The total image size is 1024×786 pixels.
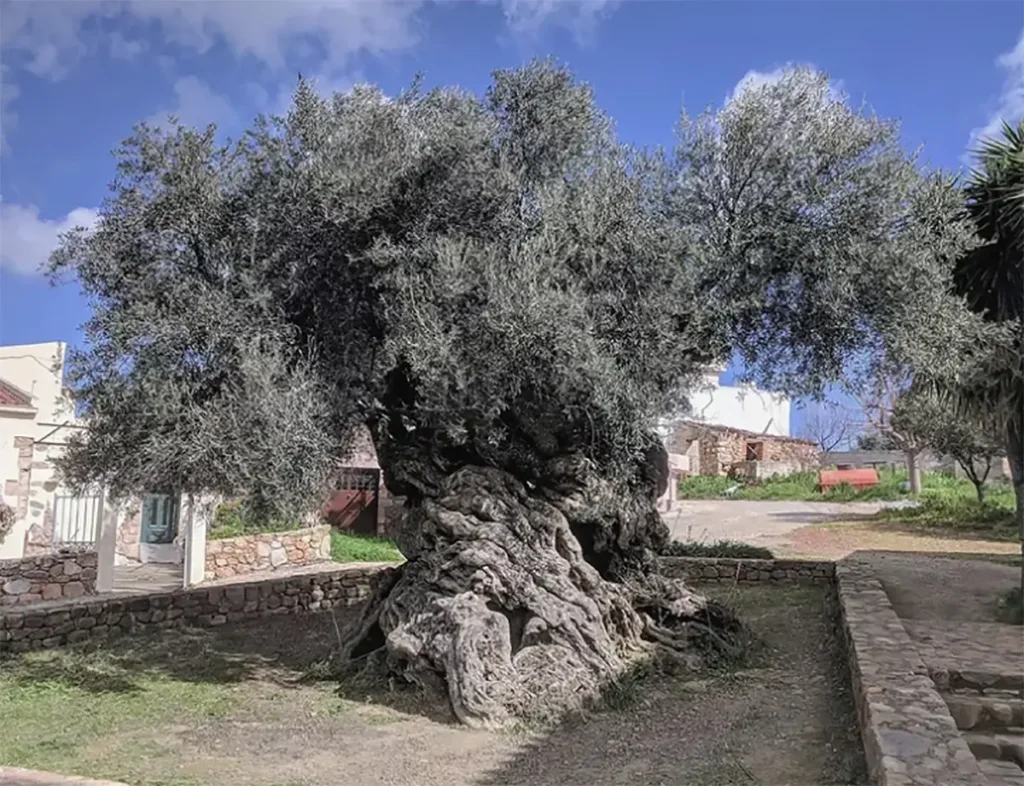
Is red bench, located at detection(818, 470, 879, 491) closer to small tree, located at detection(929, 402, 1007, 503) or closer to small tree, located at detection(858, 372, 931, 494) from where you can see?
small tree, located at detection(858, 372, 931, 494)

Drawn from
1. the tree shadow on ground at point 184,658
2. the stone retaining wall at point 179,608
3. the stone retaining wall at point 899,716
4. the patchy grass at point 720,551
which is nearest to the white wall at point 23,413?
the stone retaining wall at point 179,608

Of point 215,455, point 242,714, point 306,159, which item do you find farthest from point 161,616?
point 306,159

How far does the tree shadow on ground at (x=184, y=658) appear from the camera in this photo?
906 cm

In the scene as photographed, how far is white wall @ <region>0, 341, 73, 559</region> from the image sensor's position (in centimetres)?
1438

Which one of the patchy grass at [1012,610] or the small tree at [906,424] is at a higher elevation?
the small tree at [906,424]

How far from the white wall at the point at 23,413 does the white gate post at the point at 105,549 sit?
7.98 ft

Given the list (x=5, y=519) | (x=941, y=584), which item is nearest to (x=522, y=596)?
(x=941, y=584)

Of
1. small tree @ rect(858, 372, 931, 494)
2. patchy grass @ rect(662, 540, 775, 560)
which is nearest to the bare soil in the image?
patchy grass @ rect(662, 540, 775, 560)

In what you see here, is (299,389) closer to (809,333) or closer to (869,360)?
(809,333)

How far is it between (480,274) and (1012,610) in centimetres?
927

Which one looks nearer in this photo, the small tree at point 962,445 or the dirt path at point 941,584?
the dirt path at point 941,584

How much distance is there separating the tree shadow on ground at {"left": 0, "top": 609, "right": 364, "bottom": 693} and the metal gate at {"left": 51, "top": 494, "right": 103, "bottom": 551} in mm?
4050

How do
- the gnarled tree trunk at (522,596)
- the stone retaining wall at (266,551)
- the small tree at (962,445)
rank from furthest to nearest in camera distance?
the small tree at (962,445) < the stone retaining wall at (266,551) < the gnarled tree trunk at (522,596)

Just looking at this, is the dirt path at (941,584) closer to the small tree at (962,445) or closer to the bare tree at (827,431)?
the small tree at (962,445)
